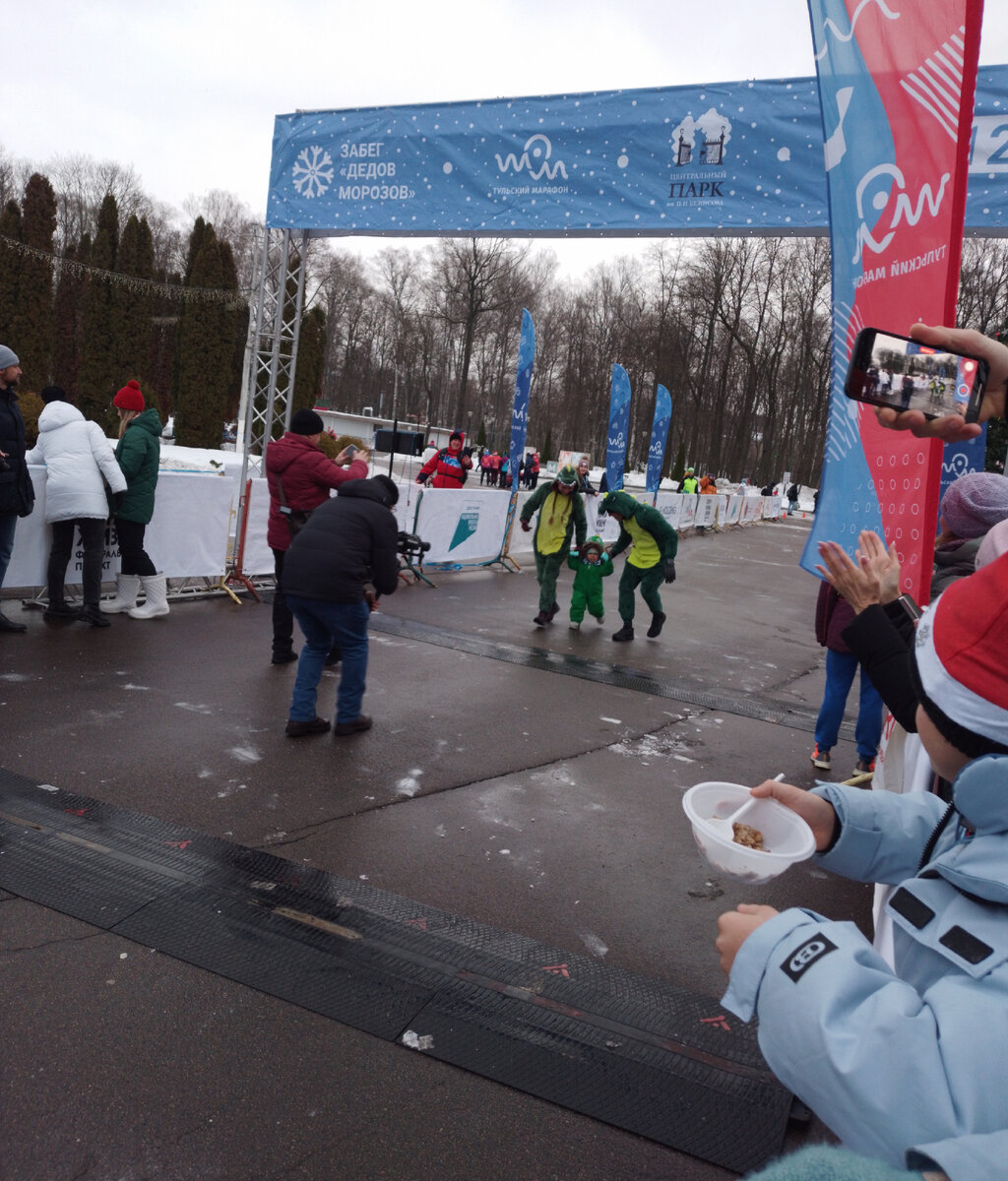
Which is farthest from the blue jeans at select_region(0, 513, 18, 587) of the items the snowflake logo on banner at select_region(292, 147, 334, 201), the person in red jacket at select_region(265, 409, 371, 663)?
the snowflake logo on banner at select_region(292, 147, 334, 201)

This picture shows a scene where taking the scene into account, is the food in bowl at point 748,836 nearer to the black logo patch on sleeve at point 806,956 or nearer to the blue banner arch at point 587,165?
the black logo patch on sleeve at point 806,956

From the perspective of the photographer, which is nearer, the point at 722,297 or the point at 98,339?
the point at 98,339

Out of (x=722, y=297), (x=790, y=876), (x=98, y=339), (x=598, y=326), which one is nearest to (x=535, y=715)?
(x=790, y=876)

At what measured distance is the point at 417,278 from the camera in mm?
69500

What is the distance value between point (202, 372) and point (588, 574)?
34699mm

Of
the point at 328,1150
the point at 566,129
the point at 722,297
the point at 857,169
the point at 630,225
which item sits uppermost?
the point at 722,297

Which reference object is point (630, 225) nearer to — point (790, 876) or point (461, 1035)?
point (790, 876)

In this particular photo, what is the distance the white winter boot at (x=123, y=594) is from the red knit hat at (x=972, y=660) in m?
8.09

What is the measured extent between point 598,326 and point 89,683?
213 ft

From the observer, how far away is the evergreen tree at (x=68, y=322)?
41344 millimetres

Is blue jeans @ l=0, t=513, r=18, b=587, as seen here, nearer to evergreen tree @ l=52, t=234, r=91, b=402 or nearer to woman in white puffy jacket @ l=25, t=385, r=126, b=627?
woman in white puffy jacket @ l=25, t=385, r=126, b=627

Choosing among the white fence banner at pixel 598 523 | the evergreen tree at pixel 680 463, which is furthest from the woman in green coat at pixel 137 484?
the evergreen tree at pixel 680 463

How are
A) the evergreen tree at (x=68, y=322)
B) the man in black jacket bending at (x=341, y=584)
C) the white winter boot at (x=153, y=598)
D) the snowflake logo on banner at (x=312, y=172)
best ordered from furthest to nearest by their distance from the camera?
the evergreen tree at (x=68, y=322) → the snowflake logo on banner at (x=312, y=172) → the white winter boot at (x=153, y=598) → the man in black jacket bending at (x=341, y=584)

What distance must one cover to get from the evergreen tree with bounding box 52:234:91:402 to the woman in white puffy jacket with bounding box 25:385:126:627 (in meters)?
37.7
